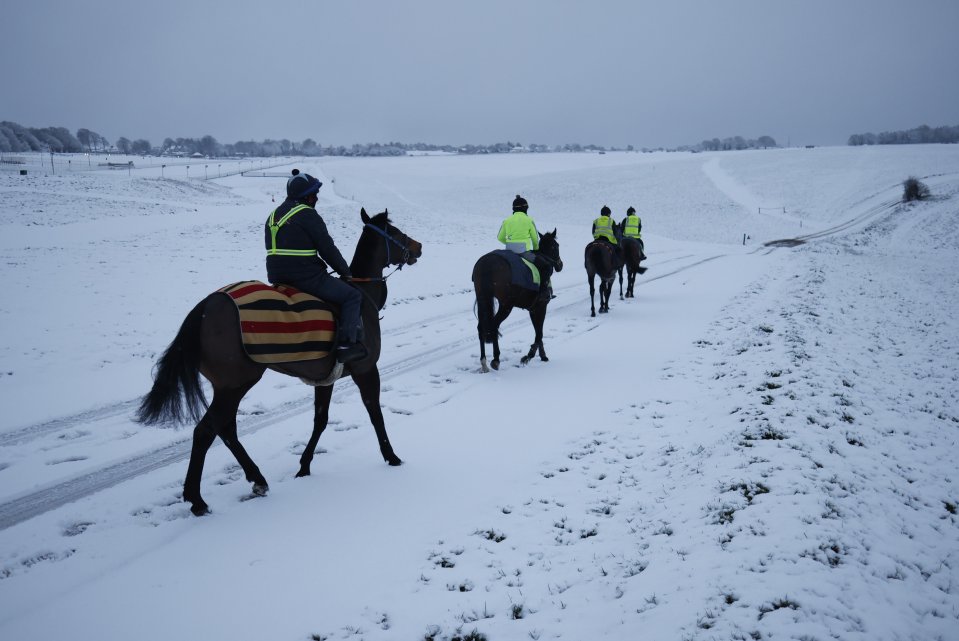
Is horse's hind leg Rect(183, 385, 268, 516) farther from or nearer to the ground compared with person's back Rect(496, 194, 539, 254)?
nearer to the ground

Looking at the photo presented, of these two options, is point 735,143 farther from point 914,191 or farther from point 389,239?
point 389,239

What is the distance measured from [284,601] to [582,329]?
405 inches

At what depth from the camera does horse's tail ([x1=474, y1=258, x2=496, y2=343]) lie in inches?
386

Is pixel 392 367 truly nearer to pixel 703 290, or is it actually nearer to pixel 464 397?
pixel 464 397

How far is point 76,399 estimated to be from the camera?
25.6ft

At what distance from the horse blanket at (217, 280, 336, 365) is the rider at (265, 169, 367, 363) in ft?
0.40

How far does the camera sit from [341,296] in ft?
18.1

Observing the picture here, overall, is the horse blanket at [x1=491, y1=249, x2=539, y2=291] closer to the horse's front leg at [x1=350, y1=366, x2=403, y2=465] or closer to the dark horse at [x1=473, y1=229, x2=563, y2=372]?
the dark horse at [x1=473, y1=229, x2=563, y2=372]

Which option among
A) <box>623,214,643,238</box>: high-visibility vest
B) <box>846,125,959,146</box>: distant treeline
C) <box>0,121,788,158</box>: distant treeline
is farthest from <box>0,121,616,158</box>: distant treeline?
<box>623,214,643,238</box>: high-visibility vest

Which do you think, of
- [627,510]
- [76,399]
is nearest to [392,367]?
[76,399]

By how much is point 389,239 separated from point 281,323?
6.56ft

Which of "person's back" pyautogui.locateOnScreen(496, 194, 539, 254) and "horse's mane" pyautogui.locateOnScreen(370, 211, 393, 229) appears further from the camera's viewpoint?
"person's back" pyautogui.locateOnScreen(496, 194, 539, 254)

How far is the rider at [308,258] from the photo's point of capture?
17.3 ft

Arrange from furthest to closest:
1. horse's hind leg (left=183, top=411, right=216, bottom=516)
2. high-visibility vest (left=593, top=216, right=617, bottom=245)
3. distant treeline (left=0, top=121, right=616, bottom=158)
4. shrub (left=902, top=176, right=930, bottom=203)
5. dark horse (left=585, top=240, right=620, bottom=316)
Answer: distant treeline (left=0, top=121, right=616, bottom=158), shrub (left=902, top=176, right=930, bottom=203), high-visibility vest (left=593, top=216, right=617, bottom=245), dark horse (left=585, top=240, right=620, bottom=316), horse's hind leg (left=183, top=411, right=216, bottom=516)
